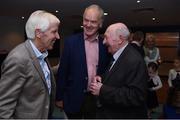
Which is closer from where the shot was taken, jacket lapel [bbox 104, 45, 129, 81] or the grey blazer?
the grey blazer

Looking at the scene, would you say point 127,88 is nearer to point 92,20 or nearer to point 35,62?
point 92,20

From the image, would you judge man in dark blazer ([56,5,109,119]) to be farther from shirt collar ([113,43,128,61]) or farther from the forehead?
shirt collar ([113,43,128,61])

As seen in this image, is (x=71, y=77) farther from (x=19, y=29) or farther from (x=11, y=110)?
(x=19, y=29)

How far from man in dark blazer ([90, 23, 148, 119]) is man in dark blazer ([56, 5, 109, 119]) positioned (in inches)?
6.9

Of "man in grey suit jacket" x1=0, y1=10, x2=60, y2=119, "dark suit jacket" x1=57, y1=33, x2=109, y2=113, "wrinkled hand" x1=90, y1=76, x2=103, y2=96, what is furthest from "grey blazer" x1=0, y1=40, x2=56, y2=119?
"dark suit jacket" x1=57, y1=33, x2=109, y2=113

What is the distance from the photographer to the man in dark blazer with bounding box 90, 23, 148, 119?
2.48 metres

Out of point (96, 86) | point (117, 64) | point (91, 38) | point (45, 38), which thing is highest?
point (45, 38)

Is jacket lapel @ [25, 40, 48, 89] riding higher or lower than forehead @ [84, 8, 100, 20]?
lower

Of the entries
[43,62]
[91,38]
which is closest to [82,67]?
[91,38]

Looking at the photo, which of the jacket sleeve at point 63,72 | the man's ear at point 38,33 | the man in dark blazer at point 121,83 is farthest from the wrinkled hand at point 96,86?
the man's ear at point 38,33

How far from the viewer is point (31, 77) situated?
2.05 metres

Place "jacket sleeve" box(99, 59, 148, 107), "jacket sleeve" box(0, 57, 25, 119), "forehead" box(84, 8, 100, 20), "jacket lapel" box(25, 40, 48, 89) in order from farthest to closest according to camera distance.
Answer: "forehead" box(84, 8, 100, 20)
"jacket sleeve" box(99, 59, 148, 107)
"jacket lapel" box(25, 40, 48, 89)
"jacket sleeve" box(0, 57, 25, 119)

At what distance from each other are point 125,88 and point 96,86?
0.22 meters

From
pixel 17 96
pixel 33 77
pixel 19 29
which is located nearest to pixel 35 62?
pixel 33 77
